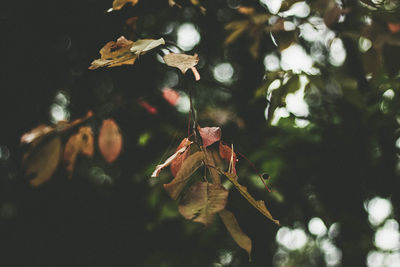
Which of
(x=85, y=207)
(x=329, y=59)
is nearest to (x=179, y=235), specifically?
(x=85, y=207)

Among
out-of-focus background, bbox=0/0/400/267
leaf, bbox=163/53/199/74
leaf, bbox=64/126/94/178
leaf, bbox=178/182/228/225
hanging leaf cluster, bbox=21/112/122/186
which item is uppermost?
leaf, bbox=163/53/199/74

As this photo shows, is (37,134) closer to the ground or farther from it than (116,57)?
closer to the ground

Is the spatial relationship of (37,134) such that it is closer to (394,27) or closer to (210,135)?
(210,135)

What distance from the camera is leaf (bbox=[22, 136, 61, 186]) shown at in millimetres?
596

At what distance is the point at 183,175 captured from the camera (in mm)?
421

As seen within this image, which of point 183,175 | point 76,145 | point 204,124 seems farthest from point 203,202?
point 204,124

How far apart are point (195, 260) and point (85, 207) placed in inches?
54.7

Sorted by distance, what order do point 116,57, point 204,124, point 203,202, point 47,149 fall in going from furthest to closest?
point 204,124 < point 47,149 < point 116,57 < point 203,202

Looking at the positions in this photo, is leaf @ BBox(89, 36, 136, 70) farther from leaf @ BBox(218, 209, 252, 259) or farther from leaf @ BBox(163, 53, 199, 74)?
leaf @ BBox(218, 209, 252, 259)

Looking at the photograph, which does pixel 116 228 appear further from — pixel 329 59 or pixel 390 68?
pixel 329 59

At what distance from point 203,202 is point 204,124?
911mm

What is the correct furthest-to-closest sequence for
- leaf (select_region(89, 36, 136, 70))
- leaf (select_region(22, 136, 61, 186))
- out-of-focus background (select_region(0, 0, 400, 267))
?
out-of-focus background (select_region(0, 0, 400, 267)), leaf (select_region(22, 136, 61, 186)), leaf (select_region(89, 36, 136, 70))

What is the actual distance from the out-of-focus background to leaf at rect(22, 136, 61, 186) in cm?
25

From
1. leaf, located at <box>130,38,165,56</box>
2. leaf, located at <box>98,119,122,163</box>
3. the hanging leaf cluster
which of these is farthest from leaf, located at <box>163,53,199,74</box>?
leaf, located at <box>98,119,122,163</box>
